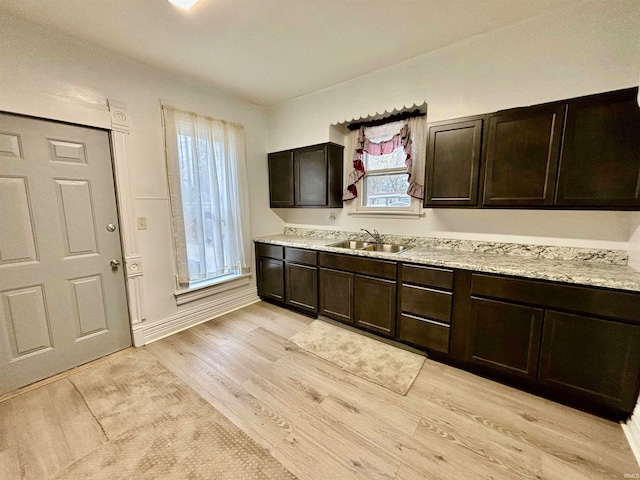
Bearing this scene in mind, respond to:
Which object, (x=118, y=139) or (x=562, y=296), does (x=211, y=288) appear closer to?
(x=118, y=139)

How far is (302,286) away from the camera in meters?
3.11

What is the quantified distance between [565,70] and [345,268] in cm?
236

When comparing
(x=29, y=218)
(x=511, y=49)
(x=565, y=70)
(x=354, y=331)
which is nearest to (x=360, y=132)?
(x=511, y=49)

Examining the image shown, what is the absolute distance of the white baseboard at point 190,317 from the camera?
8.41 ft

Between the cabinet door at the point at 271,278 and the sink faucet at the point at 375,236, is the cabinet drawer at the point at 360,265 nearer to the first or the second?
the sink faucet at the point at 375,236

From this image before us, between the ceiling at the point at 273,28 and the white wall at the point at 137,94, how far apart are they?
4.6 inches

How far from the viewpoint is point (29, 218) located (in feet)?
6.36

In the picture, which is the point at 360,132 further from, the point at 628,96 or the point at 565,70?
the point at 628,96

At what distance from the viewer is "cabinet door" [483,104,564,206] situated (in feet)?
5.98

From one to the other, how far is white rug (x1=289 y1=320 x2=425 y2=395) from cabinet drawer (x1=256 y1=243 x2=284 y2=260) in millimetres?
995

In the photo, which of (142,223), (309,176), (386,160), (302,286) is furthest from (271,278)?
(386,160)

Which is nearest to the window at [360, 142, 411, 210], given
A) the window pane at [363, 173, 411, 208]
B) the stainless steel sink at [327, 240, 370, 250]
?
the window pane at [363, 173, 411, 208]

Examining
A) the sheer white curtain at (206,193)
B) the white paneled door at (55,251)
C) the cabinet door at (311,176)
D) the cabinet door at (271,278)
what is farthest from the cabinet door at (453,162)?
the white paneled door at (55,251)

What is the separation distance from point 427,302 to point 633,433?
131 cm
